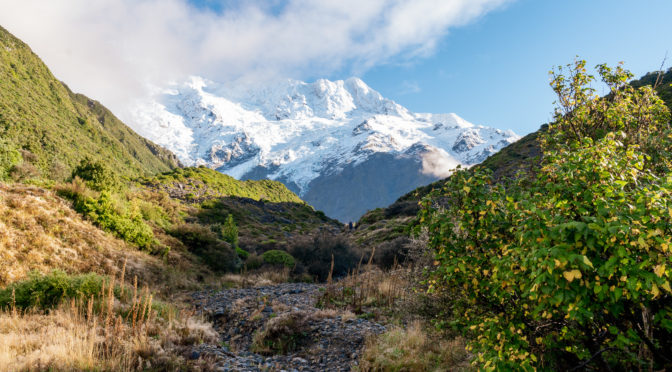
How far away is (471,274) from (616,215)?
2147mm

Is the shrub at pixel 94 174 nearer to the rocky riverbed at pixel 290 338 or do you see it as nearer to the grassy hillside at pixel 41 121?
the rocky riverbed at pixel 290 338

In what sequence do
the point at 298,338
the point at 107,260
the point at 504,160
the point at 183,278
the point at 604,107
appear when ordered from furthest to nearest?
the point at 504,160 → the point at 183,278 → the point at 107,260 → the point at 298,338 → the point at 604,107

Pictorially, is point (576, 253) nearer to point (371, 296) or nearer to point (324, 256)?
point (371, 296)

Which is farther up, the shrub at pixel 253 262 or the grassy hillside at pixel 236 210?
the grassy hillside at pixel 236 210

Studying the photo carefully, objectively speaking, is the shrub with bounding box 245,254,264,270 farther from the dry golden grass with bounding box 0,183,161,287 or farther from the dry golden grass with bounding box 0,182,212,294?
the dry golden grass with bounding box 0,183,161,287

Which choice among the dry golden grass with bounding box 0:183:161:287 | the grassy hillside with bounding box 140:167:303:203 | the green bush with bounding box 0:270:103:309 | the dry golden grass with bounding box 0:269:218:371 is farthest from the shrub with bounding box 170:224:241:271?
the grassy hillside with bounding box 140:167:303:203

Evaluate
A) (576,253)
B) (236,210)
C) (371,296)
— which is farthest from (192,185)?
(576,253)

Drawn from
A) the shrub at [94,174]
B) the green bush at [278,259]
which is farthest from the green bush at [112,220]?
the green bush at [278,259]

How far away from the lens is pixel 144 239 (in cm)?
1641

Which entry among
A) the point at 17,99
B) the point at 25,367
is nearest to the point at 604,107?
the point at 25,367

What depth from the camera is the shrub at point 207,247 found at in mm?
20031

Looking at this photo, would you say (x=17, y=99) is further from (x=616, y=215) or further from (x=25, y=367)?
(x=616, y=215)

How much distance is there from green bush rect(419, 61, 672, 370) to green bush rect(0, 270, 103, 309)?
27.5 ft

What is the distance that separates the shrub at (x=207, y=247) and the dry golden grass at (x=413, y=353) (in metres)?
15.1
